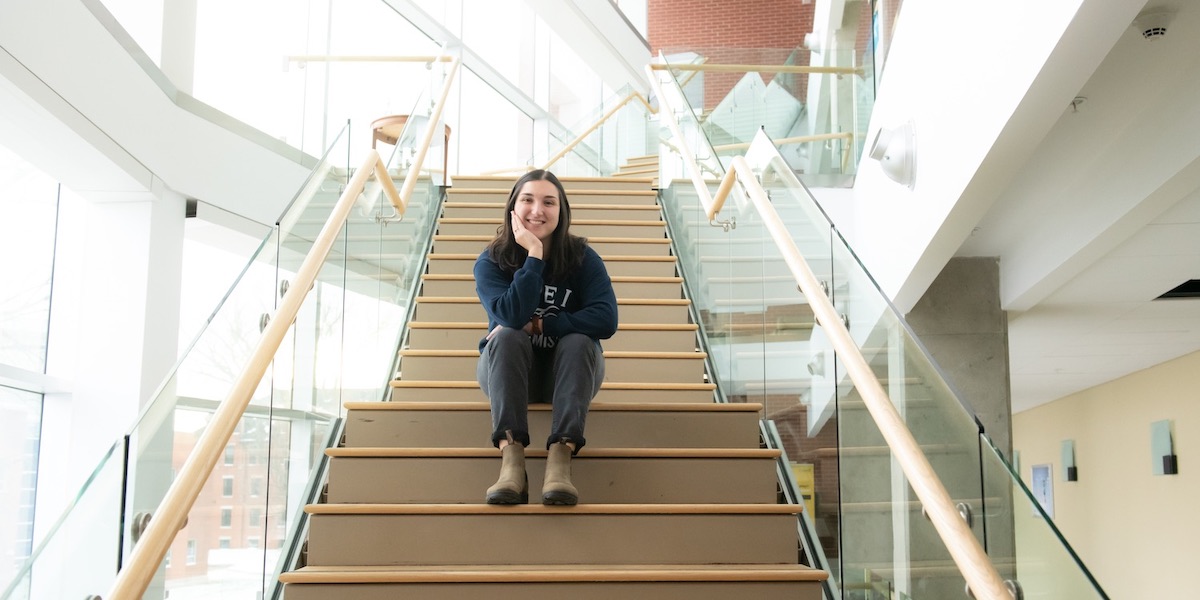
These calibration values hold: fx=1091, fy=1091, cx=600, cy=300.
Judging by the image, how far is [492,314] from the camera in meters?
3.22

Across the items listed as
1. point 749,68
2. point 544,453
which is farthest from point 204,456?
point 749,68

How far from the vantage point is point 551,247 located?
3385mm

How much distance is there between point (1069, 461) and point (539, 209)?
9537 millimetres

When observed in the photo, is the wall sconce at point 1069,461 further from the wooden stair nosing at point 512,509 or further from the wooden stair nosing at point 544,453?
the wooden stair nosing at point 512,509

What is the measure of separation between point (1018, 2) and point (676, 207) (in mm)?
3230

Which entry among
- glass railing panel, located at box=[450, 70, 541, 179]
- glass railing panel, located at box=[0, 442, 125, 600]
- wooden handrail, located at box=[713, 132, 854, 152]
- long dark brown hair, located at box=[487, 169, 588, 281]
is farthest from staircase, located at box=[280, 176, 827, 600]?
glass railing panel, located at box=[450, 70, 541, 179]

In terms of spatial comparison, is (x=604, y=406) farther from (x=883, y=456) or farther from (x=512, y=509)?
(x=883, y=456)

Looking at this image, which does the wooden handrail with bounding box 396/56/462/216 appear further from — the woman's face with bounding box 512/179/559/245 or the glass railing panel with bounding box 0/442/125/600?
the glass railing panel with bounding box 0/442/125/600

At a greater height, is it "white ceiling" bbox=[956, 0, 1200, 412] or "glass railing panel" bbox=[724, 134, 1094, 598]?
"white ceiling" bbox=[956, 0, 1200, 412]

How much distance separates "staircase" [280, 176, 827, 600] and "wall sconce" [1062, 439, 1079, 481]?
26.9ft

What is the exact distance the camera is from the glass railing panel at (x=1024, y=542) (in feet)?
5.67

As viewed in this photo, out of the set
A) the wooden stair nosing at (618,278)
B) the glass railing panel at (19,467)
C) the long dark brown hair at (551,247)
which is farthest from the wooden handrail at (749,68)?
the glass railing panel at (19,467)

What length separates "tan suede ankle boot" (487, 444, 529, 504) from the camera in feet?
9.54

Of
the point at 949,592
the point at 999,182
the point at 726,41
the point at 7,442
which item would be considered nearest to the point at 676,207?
the point at 999,182
